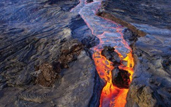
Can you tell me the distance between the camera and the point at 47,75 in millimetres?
5402

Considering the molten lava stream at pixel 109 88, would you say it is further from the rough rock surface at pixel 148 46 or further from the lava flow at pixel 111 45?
the rough rock surface at pixel 148 46

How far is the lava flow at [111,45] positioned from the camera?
5332 millimetres

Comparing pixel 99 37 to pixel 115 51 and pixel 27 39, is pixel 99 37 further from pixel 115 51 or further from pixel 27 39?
pixel 27 39

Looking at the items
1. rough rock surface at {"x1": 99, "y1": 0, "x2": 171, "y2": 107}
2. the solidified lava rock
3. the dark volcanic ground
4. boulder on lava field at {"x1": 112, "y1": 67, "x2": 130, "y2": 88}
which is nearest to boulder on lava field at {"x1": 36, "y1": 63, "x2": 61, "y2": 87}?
the dark volcanic ground

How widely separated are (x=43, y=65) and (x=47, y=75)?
0.48 m

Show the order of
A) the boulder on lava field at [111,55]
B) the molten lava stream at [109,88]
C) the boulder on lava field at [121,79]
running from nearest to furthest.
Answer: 1. the molten lava stream at [109,88]
2. the boulder on lava field at [121,79]
3. the boulder on lava field at [111,55]

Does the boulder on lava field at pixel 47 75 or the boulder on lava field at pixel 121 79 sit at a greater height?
the boulder on lava field at pixel 47 75

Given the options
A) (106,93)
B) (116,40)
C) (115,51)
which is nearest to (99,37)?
(116,40)

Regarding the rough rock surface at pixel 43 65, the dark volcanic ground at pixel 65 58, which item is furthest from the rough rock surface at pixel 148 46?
the rough rock surface at pixel 43 65

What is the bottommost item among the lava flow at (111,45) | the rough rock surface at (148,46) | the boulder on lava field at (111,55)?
the lava flow at (111,45)

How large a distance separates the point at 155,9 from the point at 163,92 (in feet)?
31.6

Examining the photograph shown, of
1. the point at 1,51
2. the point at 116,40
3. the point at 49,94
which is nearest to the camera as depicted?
the point at 49,94

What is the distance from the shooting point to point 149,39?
7.81 m

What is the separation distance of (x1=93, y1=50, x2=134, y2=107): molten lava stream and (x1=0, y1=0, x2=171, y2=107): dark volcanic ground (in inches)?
15.2
